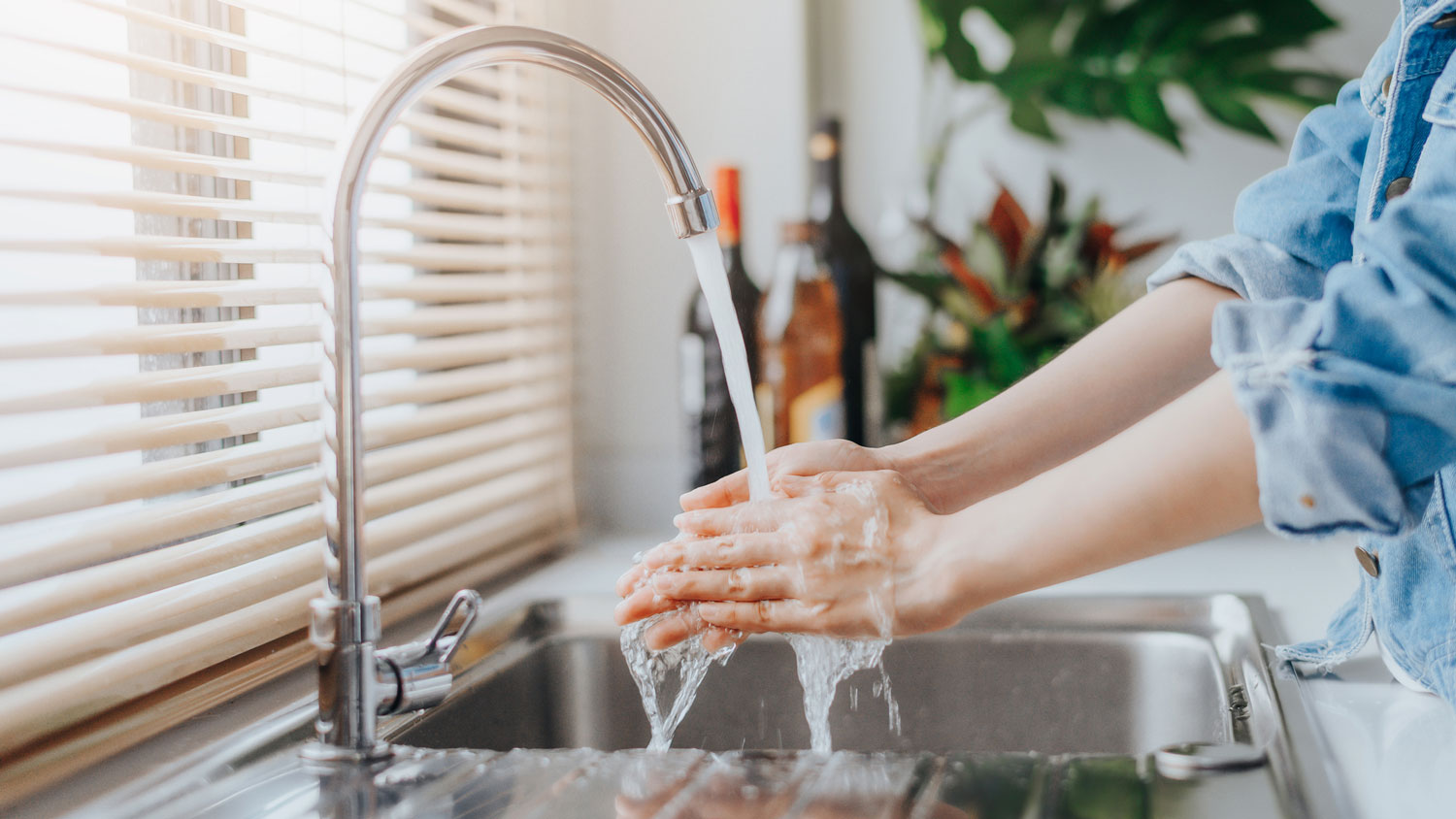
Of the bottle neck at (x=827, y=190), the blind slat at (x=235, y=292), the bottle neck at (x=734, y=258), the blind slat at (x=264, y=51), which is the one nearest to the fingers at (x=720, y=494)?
the blind slat at (x=235, y=292)

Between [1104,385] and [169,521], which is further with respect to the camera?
[1104,385]

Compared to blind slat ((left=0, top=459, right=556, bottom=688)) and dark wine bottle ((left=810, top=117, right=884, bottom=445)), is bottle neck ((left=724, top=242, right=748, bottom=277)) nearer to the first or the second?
dark wine bottle ((left=810, top=117, right=884, bottom=445))

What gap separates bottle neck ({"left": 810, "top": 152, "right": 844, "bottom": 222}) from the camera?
4.67ft

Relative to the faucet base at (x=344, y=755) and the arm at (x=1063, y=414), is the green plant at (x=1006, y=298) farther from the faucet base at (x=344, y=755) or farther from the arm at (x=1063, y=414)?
the faucet base at (x=344, y=755)

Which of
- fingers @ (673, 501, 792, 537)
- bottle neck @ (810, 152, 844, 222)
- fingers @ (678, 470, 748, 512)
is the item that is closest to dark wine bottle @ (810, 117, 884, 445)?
bottle neck @ (810, 152, 844, 222)

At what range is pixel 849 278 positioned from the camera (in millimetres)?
1453

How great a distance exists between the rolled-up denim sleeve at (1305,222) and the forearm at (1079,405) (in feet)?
0.12

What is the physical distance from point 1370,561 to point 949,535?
31 centimetres

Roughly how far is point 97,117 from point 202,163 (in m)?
0.07

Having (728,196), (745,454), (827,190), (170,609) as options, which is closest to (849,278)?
(827,190)

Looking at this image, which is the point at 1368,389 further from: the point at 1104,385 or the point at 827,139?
the point at 827,139

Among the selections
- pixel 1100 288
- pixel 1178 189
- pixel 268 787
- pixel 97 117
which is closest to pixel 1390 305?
pixel 268 787

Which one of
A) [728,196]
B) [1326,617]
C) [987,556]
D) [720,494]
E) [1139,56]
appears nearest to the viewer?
[987,556]

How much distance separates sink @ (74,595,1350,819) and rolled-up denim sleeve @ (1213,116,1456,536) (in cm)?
17
